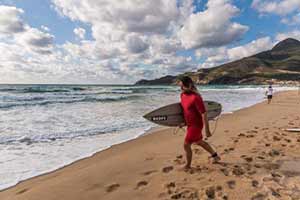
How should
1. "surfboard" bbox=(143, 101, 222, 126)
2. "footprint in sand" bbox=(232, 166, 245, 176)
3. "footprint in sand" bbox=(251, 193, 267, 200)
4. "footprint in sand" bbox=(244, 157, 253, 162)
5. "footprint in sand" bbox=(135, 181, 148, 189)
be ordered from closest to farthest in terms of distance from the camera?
"footprint in sand" bbox=(251, 193, 267, 200), "footprint in sand" bbox=(135, 181, 148, 189), "footprint in sand" bbox=(232, 166, 245, 176), "footprint in sand" bbox=(244, 157, 253, 162), "surfboard" bbox=(143, 101, 222, 126)

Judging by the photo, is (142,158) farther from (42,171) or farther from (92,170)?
(42,171)

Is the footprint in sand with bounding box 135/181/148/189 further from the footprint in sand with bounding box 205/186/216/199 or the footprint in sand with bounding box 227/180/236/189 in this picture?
the footprint in sand with bounding box 227/180/236/189

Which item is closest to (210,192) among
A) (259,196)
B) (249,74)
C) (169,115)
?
(259,196)

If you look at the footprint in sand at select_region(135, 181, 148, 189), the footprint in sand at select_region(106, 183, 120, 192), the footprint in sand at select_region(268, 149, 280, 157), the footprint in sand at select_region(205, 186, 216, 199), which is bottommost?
the footprint in sand at select_region(268, 149, 280, 157)

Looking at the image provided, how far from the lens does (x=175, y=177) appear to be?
4.05 metres

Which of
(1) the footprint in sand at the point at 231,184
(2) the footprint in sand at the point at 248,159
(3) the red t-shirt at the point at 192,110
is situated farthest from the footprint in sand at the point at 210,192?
(2) the footprint in sand at the point at 248,159

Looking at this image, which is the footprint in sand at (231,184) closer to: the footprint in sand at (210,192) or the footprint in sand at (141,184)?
the footprint in sand at (210,192)

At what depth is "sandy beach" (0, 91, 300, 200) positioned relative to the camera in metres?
3.47

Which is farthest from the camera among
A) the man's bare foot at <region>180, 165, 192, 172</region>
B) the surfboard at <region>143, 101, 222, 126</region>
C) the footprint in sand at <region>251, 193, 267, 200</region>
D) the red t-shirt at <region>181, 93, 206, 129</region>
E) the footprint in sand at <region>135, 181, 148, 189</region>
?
the surfboard at <region>143, 101, 222, 126</region>

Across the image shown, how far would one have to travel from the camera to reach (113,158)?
5637 millimetres

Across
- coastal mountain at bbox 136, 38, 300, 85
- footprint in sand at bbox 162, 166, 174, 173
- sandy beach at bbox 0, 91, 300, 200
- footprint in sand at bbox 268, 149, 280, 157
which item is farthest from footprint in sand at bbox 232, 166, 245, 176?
coastal mountain at bbox 136, 38, 300, 85

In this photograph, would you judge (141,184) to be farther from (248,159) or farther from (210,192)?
(248,159)

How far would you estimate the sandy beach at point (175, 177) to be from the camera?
3467 millimetres

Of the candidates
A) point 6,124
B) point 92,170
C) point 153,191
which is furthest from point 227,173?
point 6,124
